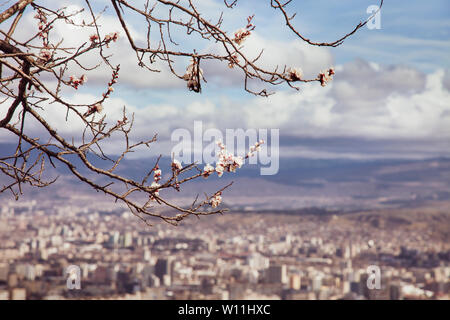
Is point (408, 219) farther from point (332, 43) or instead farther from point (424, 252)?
point (332, 43)

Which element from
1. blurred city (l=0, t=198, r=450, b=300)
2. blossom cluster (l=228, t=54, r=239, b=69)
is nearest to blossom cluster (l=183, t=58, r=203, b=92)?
blossom cluster (l=228, t=54, r=239, b=69)

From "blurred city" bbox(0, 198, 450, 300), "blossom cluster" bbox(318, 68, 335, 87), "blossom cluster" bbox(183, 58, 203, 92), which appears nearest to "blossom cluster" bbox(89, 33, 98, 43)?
"blossom cluster" bbox(183, 58, 203, 92)

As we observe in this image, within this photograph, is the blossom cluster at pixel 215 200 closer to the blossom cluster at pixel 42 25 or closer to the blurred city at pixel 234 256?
the blossom cluster at pixel 42 25

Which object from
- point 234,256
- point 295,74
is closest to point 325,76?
point 295,74

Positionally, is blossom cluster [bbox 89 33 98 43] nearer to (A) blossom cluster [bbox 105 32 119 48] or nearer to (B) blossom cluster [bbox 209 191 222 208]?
(A) blossom cluster [bbox 105 32 119 48]

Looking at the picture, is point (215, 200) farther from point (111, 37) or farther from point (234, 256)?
point (234, 256)

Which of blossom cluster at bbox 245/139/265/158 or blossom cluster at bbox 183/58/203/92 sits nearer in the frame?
blossom cluster at bbox 183/58/203/92

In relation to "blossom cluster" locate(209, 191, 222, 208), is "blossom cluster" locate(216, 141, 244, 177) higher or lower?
higher
